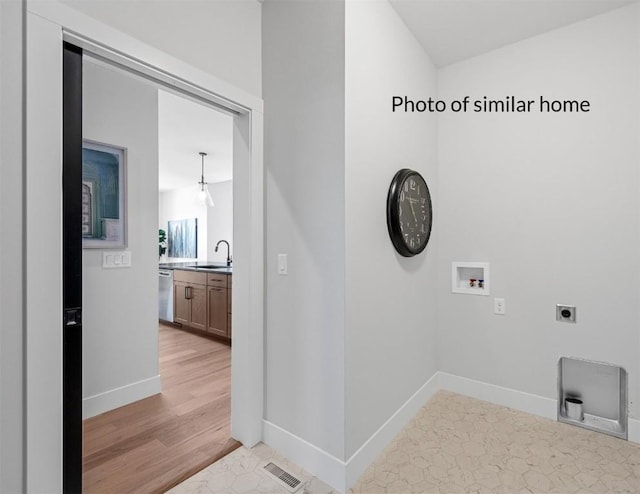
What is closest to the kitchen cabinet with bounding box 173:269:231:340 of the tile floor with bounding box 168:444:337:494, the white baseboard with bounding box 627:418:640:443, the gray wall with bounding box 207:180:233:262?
A: the gray wall with bounding box 207:180:233:262

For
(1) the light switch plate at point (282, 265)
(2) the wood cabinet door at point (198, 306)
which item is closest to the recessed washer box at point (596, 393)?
(1) the light switch plate at point (282, 265)

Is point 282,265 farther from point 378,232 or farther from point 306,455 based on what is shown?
point 306,455

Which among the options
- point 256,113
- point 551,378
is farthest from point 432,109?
point 551,378

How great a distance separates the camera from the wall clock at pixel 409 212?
202cm

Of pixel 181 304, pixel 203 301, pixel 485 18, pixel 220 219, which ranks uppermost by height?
pixel 485 18

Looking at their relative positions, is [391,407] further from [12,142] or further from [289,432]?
[12,142]

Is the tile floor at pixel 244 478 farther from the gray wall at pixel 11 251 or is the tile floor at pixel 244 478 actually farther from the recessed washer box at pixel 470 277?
the recessed washer box at pixel 470 277

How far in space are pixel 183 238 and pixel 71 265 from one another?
6.15 meters

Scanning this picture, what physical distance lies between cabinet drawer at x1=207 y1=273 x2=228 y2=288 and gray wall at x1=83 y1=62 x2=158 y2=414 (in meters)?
1.42

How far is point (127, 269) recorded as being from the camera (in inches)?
99.3

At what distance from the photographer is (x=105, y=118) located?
241cm

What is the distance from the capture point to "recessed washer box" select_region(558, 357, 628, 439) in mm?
2133

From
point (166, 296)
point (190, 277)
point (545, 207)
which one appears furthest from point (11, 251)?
point (166, 296)

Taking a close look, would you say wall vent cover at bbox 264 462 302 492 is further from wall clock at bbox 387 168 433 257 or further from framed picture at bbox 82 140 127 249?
framed picture at bbox 82 140 127 249
